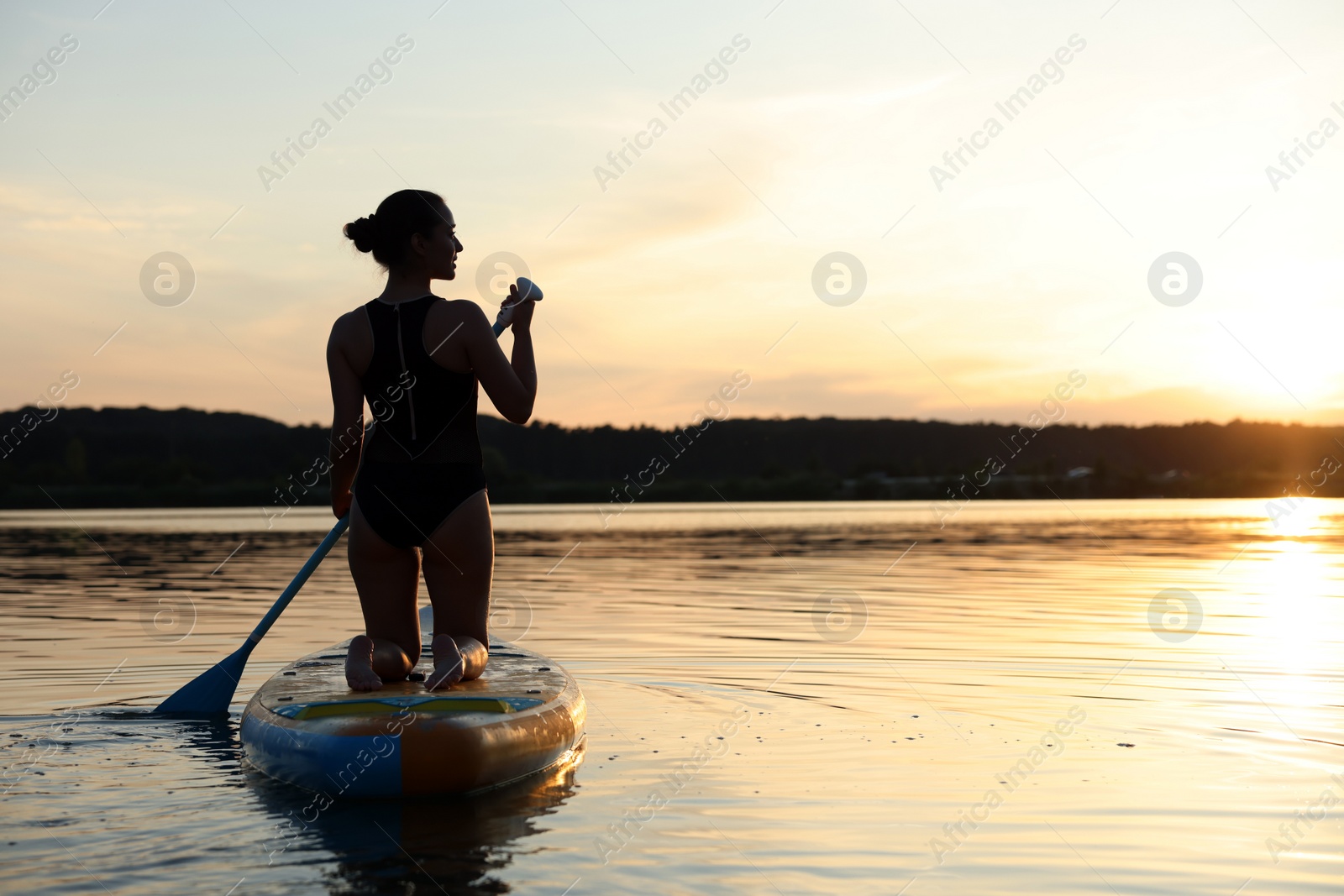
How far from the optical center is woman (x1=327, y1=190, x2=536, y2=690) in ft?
15.9

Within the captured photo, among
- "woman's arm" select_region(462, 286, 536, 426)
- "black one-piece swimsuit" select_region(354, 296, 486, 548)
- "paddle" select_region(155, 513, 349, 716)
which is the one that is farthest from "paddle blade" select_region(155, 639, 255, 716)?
"woman's arm" select_region(462, 286, 536, 426)

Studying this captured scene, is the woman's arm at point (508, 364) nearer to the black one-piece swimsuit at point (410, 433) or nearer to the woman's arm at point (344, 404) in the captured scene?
the black one-piece swimsuit at point (410, 433)

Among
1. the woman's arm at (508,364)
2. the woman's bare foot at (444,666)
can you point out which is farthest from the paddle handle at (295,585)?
the woman's arm at (508,364)

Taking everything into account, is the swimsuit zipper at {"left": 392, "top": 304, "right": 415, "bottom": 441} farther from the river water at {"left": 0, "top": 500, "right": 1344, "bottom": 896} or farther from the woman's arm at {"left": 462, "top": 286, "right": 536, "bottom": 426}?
the river water at {"left": 0, "top": 500, "right": 1344, "bottom": 896}

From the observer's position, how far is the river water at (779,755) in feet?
11.8

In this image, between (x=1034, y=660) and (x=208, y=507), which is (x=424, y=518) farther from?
(x=208, y=507)

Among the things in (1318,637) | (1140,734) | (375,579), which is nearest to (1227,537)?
(1318,637)

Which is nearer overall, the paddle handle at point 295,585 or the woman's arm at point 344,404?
the woman's arm at point 344,404

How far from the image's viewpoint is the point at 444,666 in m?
4.93

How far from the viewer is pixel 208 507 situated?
5709 cm

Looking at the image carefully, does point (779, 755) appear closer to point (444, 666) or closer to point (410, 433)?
point (444, 666)

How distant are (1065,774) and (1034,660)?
3.50 meters

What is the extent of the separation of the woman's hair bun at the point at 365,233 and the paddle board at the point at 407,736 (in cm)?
190

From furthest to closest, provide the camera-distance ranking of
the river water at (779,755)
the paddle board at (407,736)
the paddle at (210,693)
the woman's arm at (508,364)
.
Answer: the paddle at (210,693) → the woman's arm at (508,364) → the paddle board at (407,736) → the river water at (779,755)
